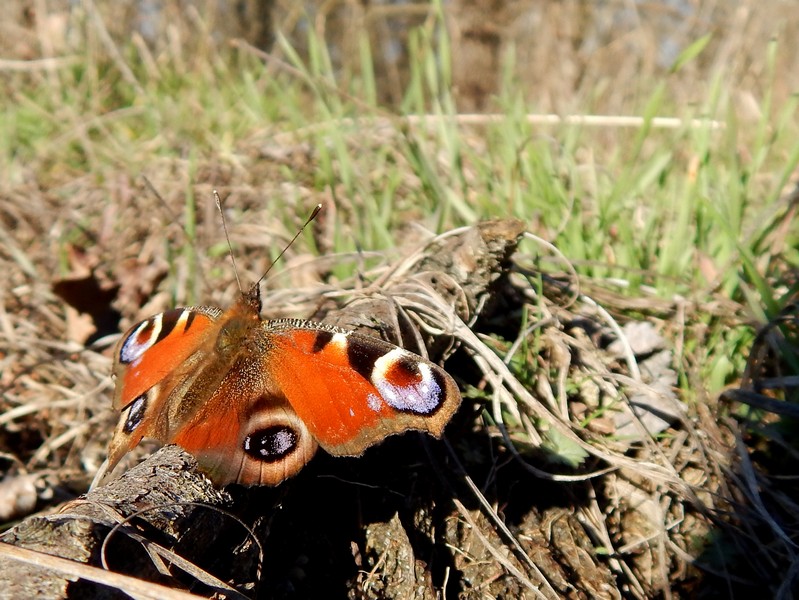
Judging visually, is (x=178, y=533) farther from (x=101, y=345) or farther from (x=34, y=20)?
(x=34, y=20)

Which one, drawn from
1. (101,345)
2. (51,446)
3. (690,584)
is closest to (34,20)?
(101,345)

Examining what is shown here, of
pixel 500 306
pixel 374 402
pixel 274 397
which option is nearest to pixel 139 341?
pixel 274 397

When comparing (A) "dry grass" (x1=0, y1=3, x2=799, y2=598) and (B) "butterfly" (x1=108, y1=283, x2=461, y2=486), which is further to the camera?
(A) "dry grass" (x1=0, y1=3, x2=799, y2=598)

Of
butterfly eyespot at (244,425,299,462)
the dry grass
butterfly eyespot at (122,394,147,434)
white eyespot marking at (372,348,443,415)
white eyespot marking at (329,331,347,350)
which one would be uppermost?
white eyespot marking at (329,331,347,350)

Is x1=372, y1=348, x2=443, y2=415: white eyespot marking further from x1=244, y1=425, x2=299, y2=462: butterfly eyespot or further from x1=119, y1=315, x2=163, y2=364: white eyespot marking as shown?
x1=119, y1=315, x2=163, y2=364: white eyespot marking

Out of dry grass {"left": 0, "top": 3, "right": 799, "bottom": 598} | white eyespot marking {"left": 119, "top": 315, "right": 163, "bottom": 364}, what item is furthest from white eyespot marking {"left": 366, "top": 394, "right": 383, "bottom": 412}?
white eyespot marking {"left": 119, "top": 315, "right": 163, "bottom": 364}

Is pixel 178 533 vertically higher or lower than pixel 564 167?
higher

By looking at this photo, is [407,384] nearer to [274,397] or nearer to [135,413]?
[274,397]

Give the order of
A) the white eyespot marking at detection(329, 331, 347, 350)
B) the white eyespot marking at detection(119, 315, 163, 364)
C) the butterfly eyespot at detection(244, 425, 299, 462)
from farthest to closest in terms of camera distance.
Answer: the white eyespot marking at detection(119, 315, 163, 364)
the white eyespot marking at detection(329, 331, 347, 350)
the butterfly eyespot at detection(244, 425, 299, 462)
